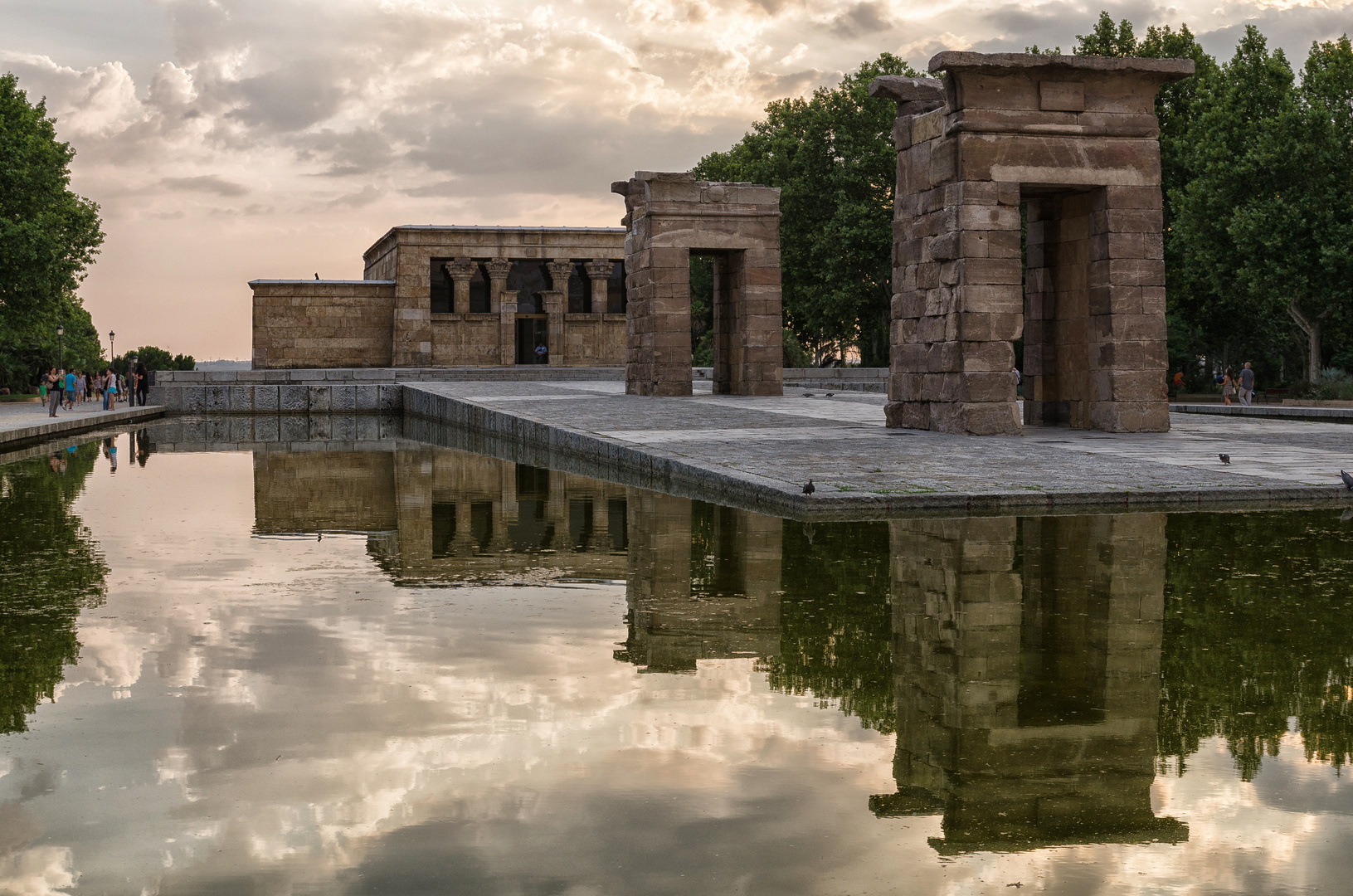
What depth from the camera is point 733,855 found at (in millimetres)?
3639

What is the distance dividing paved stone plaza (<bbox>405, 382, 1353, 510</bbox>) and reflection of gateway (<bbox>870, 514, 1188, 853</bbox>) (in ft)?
7.44

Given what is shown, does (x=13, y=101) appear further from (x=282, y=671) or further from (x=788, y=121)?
(x=282, y=671)

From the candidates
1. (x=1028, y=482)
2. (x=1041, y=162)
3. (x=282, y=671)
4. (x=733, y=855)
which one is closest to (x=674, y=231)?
(x=1041, y=162)

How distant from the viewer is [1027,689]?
5371mm

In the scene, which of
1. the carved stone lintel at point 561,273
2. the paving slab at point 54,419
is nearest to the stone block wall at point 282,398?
the paving slab at point 54,419

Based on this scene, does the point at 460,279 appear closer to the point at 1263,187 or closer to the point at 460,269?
the point at 460,269

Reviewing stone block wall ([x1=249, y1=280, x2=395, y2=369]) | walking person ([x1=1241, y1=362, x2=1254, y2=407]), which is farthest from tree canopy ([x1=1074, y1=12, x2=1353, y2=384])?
stone block wall ([x1=249, y1=280, x2=395, y2=369])

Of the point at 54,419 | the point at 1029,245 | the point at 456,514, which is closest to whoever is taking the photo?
the point at 456,514

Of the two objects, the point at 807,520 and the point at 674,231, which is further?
the point at 674,231

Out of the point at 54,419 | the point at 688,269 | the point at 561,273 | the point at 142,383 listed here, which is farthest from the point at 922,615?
the point at 561,273

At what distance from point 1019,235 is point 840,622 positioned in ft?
42.1

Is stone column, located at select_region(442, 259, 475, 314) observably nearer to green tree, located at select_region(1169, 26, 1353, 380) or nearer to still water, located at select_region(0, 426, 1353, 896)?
green tree, located at select_region(1169, 26, 1353, 380)

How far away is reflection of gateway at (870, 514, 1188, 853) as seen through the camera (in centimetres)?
399

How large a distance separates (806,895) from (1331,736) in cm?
229
